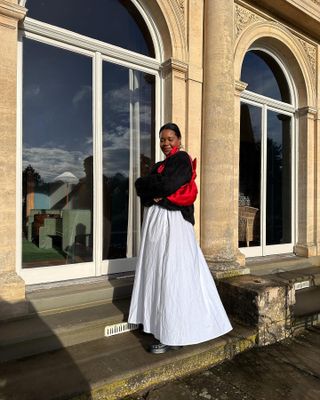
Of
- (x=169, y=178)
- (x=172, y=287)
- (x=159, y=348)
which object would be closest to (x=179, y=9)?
(x=169, y=178)

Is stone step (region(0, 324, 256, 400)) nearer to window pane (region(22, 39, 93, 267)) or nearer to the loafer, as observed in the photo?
the loafer

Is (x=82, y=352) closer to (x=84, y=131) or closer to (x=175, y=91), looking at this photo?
(x=84, y=131)

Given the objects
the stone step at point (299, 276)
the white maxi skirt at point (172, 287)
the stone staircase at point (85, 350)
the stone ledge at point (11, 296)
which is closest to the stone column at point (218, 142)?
the stone step at point (299, 276)

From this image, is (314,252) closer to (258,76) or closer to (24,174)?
(258,76)

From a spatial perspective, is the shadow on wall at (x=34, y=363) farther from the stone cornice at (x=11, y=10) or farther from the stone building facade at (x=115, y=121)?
the stone cornice at (x=11, y=10)

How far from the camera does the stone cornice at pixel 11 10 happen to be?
298 centimetres

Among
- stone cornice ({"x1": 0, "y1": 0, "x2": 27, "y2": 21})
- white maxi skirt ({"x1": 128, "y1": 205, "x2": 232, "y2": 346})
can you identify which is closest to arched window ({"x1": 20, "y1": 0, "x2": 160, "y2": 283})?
stone cornice ({"x1": 0, "y1": 0, "x2": 27, "y2": 21})

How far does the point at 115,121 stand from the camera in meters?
4.30

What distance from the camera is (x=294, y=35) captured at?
5949 mm

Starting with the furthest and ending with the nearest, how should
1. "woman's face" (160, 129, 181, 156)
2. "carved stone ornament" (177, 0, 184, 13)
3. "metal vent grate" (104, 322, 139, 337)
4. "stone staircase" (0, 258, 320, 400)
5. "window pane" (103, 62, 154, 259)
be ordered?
"carved stone ornament" (177, 0, 184, 13)
"window pane" (103, 62, 154, 259)
"metal vent grate" (104, 322, 139, 337)
"woman's face" (160, 129, 181, 156)
"stone staircase" (0, 258, 320, 400)

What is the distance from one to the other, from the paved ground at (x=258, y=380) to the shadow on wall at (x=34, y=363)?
452 millimetres

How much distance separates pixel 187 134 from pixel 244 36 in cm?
202

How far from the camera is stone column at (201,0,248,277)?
426cm

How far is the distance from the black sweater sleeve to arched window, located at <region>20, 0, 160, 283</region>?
1387 millimetres
